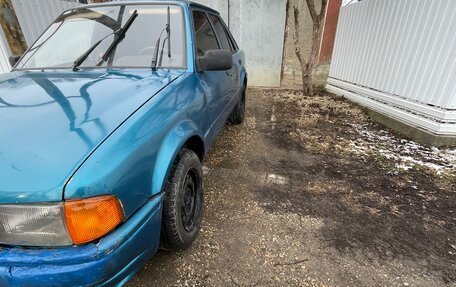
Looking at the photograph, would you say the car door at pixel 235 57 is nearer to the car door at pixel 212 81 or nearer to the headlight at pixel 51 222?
the car door at pixel 212 81

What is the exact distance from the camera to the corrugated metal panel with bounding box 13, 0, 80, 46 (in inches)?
174

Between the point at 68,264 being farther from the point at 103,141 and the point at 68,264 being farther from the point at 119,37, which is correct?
the point at 119,37

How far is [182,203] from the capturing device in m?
1.86

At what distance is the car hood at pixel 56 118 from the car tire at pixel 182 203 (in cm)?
52

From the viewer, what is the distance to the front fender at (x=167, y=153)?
1524 mm

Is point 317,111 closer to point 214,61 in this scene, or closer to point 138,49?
point 214,61

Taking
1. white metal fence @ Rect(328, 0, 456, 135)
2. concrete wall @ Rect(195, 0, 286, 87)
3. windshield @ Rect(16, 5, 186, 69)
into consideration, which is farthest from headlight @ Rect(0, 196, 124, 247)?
concrete wall @ Rect(195, 0, 286, 87)

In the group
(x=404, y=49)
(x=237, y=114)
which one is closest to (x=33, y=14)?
(x=237, y=114)

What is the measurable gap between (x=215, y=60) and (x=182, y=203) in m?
1.24

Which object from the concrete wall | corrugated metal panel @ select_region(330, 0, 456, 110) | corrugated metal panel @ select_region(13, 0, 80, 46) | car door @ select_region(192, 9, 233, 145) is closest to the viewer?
car door @ select_region(192, 9, 233, 145)

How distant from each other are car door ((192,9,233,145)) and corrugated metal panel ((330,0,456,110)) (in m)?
3.02

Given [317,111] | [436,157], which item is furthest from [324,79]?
[436,157]

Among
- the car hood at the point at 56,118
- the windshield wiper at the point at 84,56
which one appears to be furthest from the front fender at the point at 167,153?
the windshield wiper at the point at 84,56

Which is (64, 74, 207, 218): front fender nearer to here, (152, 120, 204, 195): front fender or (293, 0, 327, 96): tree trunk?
(152, 120, 204, 195): front fender
